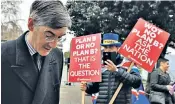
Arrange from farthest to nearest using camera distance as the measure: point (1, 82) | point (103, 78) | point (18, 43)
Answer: point (103, 78) → point (18, 43) → point (1, 82)

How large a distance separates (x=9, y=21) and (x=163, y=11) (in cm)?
510

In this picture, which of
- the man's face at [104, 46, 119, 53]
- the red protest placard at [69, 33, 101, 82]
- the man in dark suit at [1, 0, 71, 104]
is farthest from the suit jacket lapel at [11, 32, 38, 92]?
the man's face at [104, 46, 119, 53]

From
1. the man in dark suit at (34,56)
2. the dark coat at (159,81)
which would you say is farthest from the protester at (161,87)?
the man in dark suit at (34,56)

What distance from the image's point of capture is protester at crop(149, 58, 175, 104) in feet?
18.9

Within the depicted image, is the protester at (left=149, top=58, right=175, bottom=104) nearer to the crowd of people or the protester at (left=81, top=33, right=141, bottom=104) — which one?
the protester at (left=81, top=33, right=141, bottom=104)

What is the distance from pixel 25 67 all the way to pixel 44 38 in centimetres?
14

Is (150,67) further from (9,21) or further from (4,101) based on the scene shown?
(9,21)

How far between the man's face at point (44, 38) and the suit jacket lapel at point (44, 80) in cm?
8

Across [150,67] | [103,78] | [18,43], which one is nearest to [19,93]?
[18,43]

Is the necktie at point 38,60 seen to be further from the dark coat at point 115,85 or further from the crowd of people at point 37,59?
the dark coat at point 115,85

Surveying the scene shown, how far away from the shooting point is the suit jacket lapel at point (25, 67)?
4.79 feet

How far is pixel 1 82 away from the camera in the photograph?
142 centimetres

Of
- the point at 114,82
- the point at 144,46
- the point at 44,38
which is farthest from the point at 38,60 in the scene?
the point at 144,46

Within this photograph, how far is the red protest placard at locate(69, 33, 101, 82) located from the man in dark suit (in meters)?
2.03
